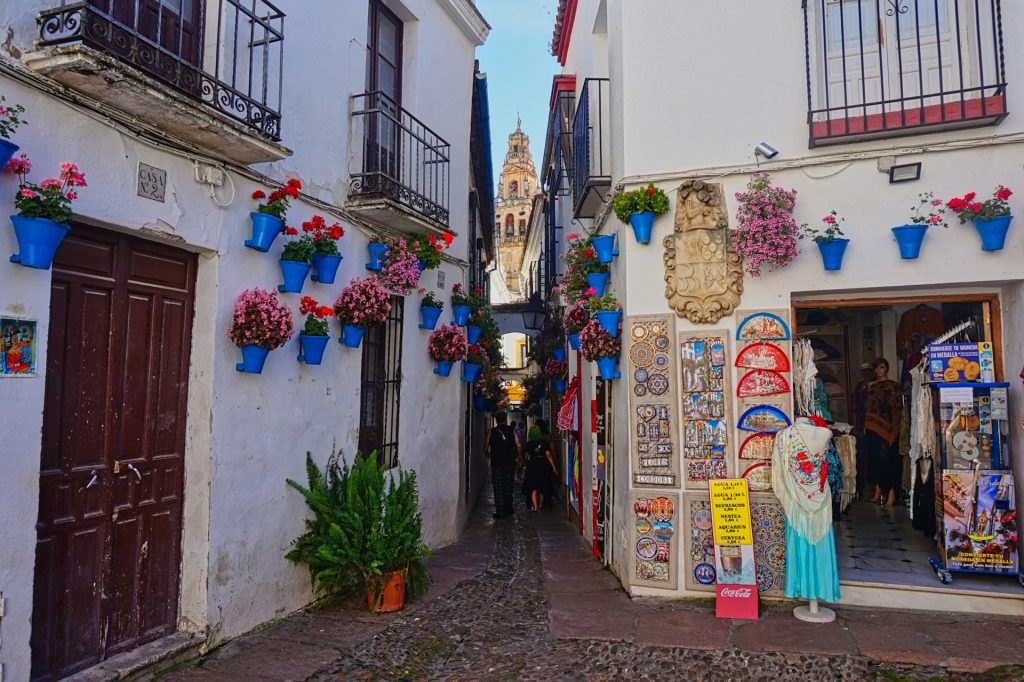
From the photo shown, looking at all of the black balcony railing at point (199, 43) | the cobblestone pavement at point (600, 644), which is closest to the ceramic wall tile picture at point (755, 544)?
the cobblestone pavement at point (600, 644)

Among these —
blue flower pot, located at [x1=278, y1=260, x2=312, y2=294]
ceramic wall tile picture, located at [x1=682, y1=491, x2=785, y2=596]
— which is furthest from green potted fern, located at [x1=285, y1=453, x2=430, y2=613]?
ceramic wall tile picture, located at [x1=682, y1=491, x2=785, y2=596]

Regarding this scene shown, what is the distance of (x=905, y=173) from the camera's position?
5.63 metres

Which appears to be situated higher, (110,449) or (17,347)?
(17,347)

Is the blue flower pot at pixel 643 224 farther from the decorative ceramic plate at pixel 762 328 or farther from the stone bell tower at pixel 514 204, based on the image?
the stone bell tower at pixel 514 204

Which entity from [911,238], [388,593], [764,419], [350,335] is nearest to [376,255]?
[350,335]

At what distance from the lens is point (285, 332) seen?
507 cm

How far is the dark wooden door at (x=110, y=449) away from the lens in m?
3.89

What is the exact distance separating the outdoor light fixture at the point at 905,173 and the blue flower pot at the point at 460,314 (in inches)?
193

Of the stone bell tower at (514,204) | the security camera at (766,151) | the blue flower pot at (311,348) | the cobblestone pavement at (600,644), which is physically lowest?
the cobblestone pavement at (600,644)

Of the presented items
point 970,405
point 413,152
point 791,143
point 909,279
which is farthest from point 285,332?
point 970,405

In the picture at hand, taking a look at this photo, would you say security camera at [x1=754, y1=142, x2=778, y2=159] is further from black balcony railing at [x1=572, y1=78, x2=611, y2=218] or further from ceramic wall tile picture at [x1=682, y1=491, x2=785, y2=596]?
ceramic wall tile picture at [x1=682, y1=491, x2=785, y2=596]

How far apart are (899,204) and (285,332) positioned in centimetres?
502

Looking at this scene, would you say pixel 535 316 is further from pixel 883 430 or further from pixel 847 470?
pixel 847 470

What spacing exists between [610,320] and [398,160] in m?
3.08
